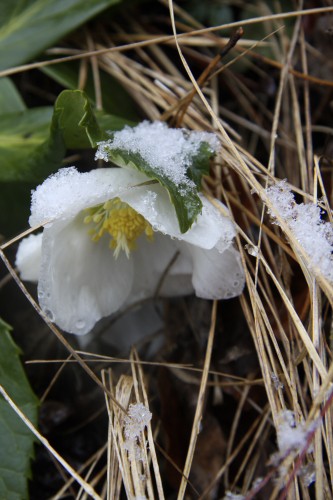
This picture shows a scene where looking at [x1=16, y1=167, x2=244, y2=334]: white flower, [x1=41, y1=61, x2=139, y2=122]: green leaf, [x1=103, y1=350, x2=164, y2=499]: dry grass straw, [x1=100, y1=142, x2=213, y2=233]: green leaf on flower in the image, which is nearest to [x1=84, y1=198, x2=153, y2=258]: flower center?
[x1=16, y1=167, x2=244, y2=334]: white flower

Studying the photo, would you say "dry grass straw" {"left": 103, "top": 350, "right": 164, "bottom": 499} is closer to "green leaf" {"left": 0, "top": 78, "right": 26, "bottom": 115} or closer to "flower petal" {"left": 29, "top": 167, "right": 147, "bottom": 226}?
"flower petal" {"left": 29, "top": 167, "right": 147, "bottom": 226}

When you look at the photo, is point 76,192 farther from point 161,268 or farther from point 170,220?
point 161,268

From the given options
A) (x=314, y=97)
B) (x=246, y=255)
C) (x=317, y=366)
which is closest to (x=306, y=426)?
(x=317, y=366)

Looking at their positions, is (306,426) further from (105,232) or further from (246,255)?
(105,232)

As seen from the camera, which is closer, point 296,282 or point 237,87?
point 296,282

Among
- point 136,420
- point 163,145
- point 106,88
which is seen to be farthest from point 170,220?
point 106,88

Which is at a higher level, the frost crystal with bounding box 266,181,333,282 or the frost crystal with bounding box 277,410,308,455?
the frost crystal with bounding box 266,181,333,282
